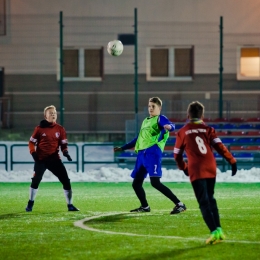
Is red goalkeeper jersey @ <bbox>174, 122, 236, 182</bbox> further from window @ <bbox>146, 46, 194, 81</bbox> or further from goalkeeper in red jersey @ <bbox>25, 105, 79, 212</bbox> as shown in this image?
window @ <bbox>146, 46, 194, 81</bbox>

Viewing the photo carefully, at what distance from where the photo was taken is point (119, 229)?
1041 centimetres

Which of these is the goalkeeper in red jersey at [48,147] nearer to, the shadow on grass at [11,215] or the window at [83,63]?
the shadow on grass at [11,215]

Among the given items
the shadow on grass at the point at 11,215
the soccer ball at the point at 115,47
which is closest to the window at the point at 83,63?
the soccer ball at the point at 115,47

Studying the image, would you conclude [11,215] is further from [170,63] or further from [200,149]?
[170,63]

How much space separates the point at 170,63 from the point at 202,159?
71.1 ft

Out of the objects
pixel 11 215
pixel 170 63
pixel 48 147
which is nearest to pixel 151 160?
pixel 48 147

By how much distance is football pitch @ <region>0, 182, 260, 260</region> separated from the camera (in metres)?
8.55

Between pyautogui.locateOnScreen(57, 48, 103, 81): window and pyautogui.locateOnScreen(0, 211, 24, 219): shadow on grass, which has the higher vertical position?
pyautogui.locateOnScreen(57, 48, 103, 81): window

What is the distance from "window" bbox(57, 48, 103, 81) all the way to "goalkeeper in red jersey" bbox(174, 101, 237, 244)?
69.8 feet

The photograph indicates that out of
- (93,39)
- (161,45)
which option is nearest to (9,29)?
(93,39)

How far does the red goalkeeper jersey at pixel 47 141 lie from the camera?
12.6 meters

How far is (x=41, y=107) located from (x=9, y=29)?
3409 mm

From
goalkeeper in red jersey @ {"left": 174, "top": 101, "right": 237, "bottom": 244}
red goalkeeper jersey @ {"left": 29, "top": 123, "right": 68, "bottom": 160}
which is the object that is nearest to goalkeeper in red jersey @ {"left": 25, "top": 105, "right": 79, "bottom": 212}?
red goalkeeper jersey @ {"left": 29, "top": 123, "right": 68, "bottom": 160}

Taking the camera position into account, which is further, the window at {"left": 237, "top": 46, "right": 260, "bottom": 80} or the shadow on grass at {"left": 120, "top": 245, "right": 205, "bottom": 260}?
the window at {"left": 237, "top": 46, "right": 260, "bottom": 80}
